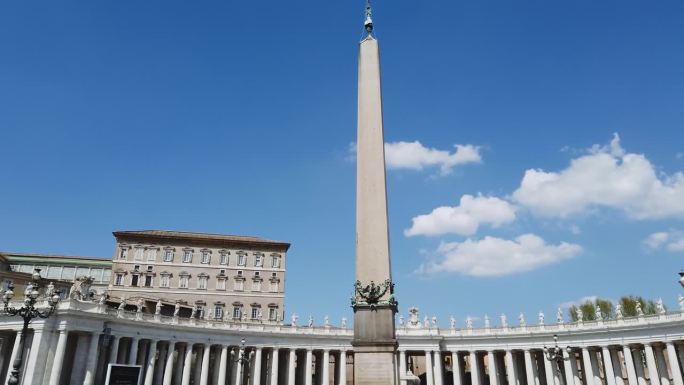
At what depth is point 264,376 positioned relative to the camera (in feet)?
172

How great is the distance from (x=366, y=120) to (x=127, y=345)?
34788 mm

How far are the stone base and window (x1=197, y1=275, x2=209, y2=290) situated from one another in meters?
43.3

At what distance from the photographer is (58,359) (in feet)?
113

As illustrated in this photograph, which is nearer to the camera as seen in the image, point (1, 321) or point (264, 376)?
point (1, 321)

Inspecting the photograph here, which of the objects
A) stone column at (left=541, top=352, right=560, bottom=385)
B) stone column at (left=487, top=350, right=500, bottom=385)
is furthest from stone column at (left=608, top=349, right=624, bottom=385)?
stone column at (left=487, top=350, right=500, bottom=385)

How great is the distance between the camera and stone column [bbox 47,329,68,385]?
33.9m

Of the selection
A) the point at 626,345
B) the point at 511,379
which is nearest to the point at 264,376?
the point at 511,379

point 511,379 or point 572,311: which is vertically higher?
point 572,311

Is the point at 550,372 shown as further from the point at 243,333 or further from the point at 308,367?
the point at 243,333

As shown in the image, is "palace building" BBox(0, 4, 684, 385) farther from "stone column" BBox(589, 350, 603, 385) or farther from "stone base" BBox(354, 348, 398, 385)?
"stone base" BBox(354, 348, 398, 385)

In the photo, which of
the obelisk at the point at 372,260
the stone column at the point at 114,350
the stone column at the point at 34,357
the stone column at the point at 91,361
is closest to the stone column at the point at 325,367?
the stone column at the point at 114,350

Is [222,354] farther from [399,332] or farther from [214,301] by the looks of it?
[399,332]

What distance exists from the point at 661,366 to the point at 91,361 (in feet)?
146

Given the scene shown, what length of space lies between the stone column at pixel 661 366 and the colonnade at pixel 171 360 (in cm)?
2754
